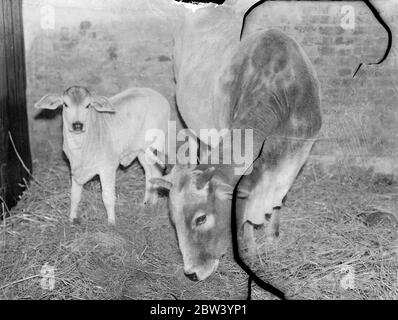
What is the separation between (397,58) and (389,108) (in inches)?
21.7

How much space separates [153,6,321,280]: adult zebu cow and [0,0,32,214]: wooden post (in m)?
1.64

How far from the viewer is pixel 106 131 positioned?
15.8ft

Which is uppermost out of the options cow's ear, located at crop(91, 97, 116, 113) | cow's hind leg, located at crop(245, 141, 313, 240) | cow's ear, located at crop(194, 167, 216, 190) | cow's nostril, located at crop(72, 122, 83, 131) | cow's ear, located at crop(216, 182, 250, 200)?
cow's ear, located at crop(91, 97, 116, 113)

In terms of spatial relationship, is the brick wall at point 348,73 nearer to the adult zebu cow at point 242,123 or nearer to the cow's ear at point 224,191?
the adult zebu cow at point 242,123

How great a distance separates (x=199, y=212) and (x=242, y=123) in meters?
0.78

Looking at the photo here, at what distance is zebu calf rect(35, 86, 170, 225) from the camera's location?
4266mm

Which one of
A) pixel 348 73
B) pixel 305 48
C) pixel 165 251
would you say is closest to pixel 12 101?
pixel 165 251

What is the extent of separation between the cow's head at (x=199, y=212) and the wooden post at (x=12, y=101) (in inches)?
87.3

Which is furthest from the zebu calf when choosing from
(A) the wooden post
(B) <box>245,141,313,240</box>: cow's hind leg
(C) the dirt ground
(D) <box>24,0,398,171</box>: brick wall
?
(B) <box>245,141,313,240</box>: cow's hind leg

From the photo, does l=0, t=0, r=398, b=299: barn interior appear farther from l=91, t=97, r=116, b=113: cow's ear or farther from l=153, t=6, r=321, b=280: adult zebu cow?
l=91, t=97, r=116, b=113: cow's ear
